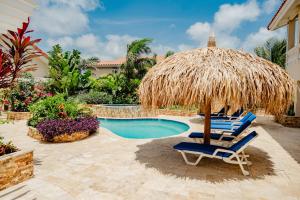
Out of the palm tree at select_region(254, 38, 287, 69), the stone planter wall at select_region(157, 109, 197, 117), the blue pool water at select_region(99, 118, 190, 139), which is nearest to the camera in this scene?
the blue pool water at select_region(99, 118, 190, 139)

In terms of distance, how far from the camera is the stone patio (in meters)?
4.75

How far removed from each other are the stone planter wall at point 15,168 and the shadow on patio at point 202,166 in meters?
2.86

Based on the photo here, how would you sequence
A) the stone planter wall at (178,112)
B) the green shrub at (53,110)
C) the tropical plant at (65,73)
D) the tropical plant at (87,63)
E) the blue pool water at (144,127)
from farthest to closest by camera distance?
1. the tropical plant at (87,63)
2. the tropical plant at (65,73)
3. the stone planter wall at (178,112)
4. the blue pool water at (144,127)
5. the green shrub at (53,110)

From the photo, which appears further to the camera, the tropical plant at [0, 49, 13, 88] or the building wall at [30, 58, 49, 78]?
the building wall at [30, 58, 49, 78]

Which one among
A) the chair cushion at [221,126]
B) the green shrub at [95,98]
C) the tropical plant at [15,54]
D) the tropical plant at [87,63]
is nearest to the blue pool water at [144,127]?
the chair cushion at [221,126]

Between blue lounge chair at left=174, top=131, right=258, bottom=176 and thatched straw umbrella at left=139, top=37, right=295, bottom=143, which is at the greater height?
thatched straw umbrella at left=139, top=37, right=295, bottom=143

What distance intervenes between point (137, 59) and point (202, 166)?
17.6 meters

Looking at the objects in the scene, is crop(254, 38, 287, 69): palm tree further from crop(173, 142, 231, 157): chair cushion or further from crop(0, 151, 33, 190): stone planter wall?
crop(0, 151, 33, 190): stone planter wall

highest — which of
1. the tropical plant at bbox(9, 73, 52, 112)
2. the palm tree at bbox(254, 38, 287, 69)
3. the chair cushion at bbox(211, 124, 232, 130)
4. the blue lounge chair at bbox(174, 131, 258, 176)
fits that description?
the palm tree at bbox(254, 38, 287, 69)

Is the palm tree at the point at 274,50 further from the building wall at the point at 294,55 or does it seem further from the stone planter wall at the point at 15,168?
the stone planter wall at the point at 15,168

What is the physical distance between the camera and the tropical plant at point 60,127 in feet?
28.5

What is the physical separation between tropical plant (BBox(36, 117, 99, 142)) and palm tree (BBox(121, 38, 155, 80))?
13445 mm

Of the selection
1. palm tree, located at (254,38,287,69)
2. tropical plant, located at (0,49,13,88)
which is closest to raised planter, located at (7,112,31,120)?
tropical plant, located at (0,49,13,88)

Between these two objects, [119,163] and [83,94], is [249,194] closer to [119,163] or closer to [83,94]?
[119,163]
